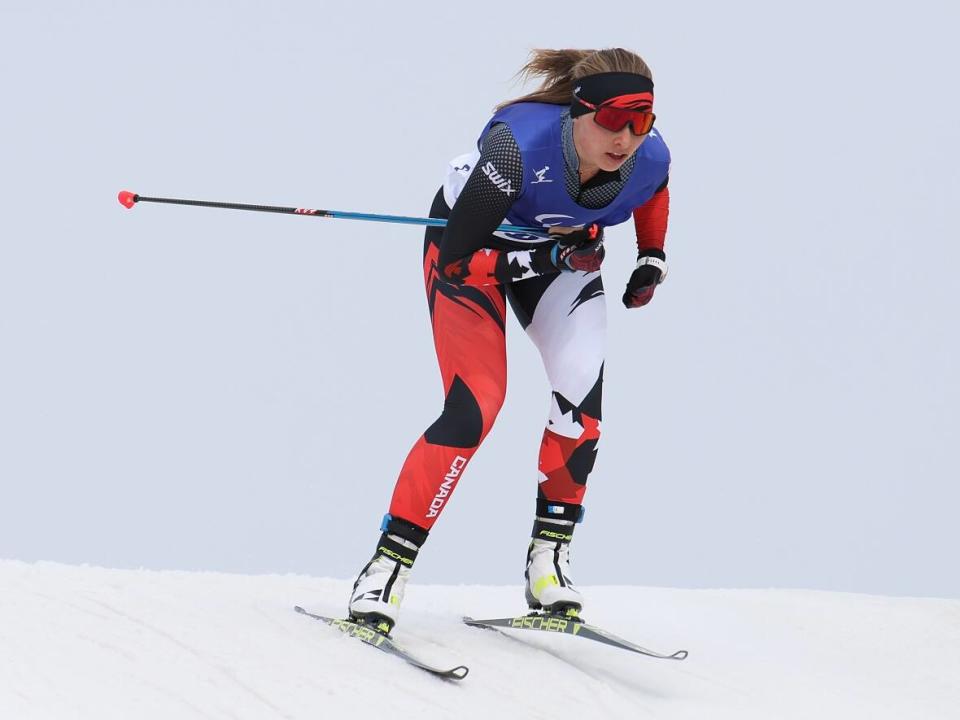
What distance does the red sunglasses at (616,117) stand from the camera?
11.8 ft

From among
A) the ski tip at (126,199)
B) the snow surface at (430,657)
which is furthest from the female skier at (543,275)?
the ski tip at (126,199)

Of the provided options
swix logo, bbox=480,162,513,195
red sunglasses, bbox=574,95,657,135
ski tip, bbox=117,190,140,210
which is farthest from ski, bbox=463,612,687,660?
ski tip, bbox=117,190,140,210

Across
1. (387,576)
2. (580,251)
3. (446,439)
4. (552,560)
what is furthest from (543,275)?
(387,576)

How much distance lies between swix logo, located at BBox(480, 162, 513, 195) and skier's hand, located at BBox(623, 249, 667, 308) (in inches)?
22.1

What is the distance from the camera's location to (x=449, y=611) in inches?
180

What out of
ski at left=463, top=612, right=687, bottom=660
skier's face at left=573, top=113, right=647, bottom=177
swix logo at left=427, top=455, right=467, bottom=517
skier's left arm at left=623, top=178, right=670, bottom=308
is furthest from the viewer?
skier's left arm at left=623, top=178, right=670, bottom=308

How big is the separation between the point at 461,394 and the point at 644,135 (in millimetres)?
861

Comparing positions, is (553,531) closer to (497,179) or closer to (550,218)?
(550,218)

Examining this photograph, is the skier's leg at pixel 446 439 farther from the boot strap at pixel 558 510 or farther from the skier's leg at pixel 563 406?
the boot strap at pixel 558 510

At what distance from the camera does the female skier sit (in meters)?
3.62

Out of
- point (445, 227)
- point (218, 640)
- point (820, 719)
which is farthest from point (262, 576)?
point (820, 719)

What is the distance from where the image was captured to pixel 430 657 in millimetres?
3664

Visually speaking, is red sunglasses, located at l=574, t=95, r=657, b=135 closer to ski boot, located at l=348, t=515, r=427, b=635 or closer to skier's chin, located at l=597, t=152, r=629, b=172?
skier's chin, located at l=597, t=152, r=629, b=172

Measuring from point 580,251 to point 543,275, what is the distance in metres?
0.33
